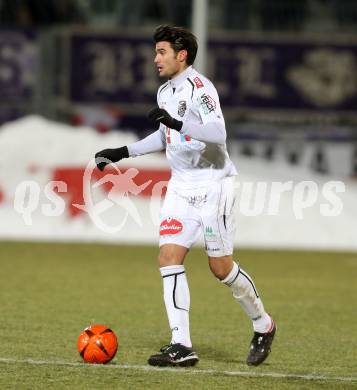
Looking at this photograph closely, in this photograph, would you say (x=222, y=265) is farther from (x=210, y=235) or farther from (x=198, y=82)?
(x=198, y=82)

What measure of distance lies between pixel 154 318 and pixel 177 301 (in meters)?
2.89

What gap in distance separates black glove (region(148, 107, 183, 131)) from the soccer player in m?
0.15

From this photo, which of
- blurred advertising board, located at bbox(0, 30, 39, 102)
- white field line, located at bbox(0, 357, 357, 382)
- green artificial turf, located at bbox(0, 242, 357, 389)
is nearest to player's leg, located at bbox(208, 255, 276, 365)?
green artificial turf, located at bbox(0, 242, 357, 389)

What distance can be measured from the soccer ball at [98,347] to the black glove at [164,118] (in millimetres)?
1480

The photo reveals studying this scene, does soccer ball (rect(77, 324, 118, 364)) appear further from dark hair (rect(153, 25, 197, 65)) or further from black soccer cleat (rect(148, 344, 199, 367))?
dark hair (rect(153, 25, 197, 65))

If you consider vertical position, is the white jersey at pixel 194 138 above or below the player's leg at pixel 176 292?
above

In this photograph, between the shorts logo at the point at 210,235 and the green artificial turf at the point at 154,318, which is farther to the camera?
the shorts logo at the point at 210,235

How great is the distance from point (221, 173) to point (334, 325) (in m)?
2.98

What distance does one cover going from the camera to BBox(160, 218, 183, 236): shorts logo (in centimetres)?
848

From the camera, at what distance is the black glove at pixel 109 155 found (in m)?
8.83

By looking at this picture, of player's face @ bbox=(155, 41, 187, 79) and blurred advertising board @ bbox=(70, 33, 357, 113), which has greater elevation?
player's face @ bbox=(155, 41, 187, 79)

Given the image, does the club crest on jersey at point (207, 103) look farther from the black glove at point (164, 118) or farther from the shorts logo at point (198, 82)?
the black glove at point (164, 118)

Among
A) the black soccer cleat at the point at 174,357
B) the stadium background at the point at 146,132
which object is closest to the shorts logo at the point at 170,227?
the black soccer cleat at the point at 174,357

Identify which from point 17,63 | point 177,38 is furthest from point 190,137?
point 17,63
